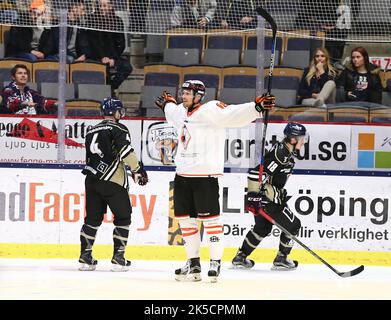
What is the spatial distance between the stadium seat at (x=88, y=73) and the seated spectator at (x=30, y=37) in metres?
0.38

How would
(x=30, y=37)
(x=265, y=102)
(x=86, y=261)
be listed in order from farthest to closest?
(x=30, y=37) → (x=86, y=261) → (x=265, y=102)

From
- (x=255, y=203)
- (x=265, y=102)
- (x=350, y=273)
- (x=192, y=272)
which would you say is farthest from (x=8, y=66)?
(x=350, y=273)

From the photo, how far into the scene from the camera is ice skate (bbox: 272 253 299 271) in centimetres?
959

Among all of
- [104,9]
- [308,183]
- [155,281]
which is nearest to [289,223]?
[308,183]

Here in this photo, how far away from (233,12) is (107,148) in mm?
2994

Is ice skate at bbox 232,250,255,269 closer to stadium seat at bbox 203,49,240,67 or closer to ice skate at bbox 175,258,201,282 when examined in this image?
ice skate at bbox 175,258,201,282

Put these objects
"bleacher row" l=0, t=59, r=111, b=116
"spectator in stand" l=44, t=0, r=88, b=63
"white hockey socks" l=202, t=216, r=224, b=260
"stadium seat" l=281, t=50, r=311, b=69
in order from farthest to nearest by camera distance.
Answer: "stadium seat" l=281, t=50, r=311, b=69 < "spectator in stand" l=44, t=0, r=88, b=63 < "bleacher row" l=0, t=59, r=111, b=116 < "white hockey socks" l=202, t=216, r=224, b=260

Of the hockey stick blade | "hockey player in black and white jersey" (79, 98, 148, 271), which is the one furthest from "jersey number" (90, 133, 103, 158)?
the hockey stick blade

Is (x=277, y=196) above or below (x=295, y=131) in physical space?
below

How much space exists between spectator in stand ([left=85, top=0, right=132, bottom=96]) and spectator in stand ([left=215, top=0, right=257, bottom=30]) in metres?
0.93

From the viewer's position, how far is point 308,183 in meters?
10.1

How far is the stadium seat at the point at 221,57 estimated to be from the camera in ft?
38.3

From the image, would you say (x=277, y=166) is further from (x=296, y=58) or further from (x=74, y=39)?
(x=74, y=39)

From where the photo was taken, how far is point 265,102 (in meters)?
8.25
